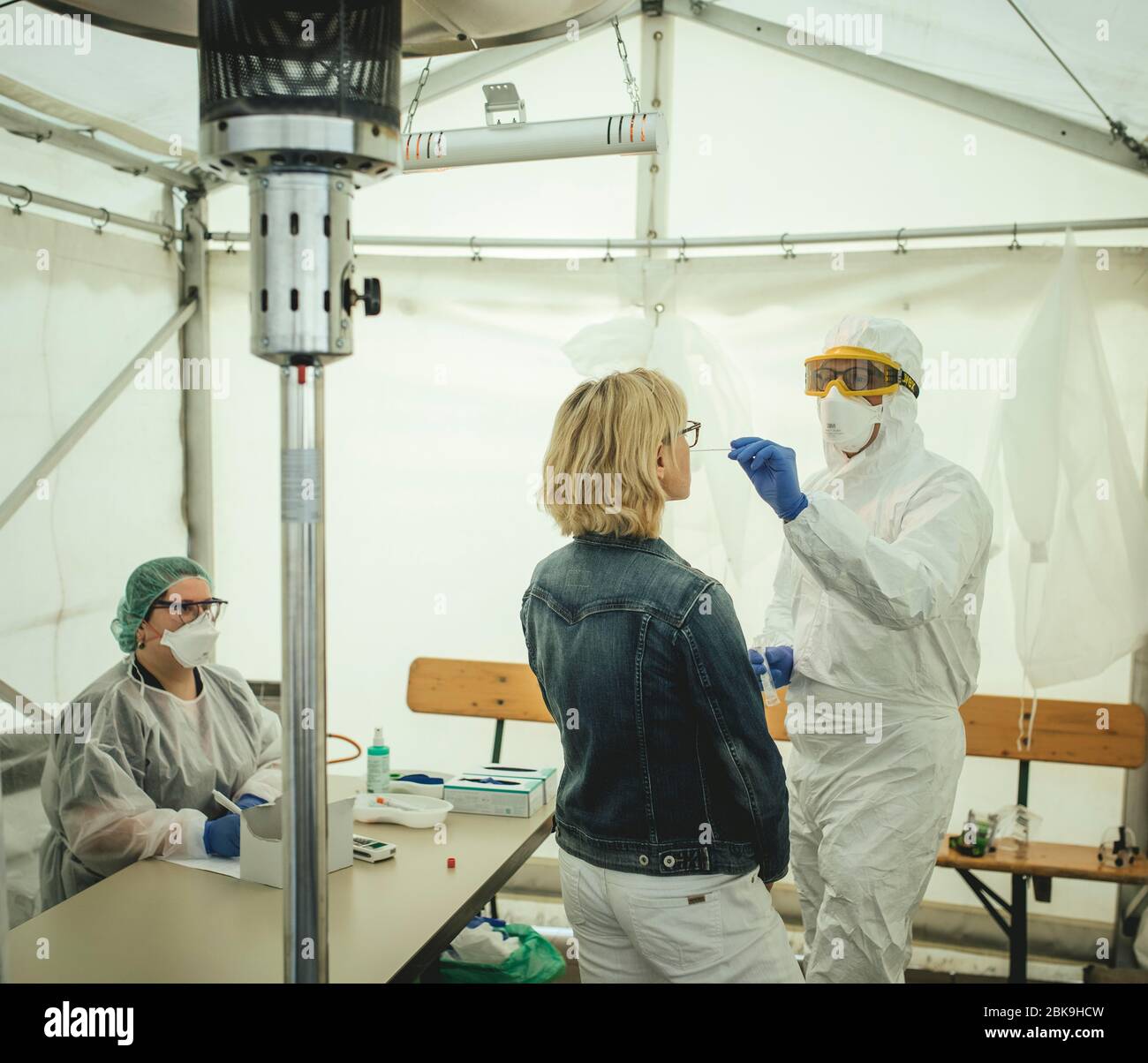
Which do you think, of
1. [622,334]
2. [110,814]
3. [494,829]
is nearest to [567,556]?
[494,829]

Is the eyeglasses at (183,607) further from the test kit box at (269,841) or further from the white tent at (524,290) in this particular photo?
the white tent at (524,290)

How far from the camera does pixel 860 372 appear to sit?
257 cm

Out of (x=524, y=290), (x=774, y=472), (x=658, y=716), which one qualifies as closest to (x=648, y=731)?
(x=658, y=716)

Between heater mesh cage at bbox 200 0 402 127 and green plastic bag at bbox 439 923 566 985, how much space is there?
2708 mm

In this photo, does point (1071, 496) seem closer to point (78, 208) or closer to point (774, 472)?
point (774, 472)

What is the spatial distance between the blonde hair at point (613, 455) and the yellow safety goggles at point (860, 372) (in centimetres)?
90

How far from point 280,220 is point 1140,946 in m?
3.79

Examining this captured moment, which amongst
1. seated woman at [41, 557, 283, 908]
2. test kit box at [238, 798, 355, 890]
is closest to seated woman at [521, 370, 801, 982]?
test kit box at [238, 798, 355, 890]

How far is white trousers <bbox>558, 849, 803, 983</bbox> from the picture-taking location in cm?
168

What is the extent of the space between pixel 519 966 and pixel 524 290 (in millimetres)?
2497

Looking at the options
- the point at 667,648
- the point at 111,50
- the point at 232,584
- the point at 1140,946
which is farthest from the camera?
the point at 232,584

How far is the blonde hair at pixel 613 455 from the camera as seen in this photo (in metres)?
1.74
